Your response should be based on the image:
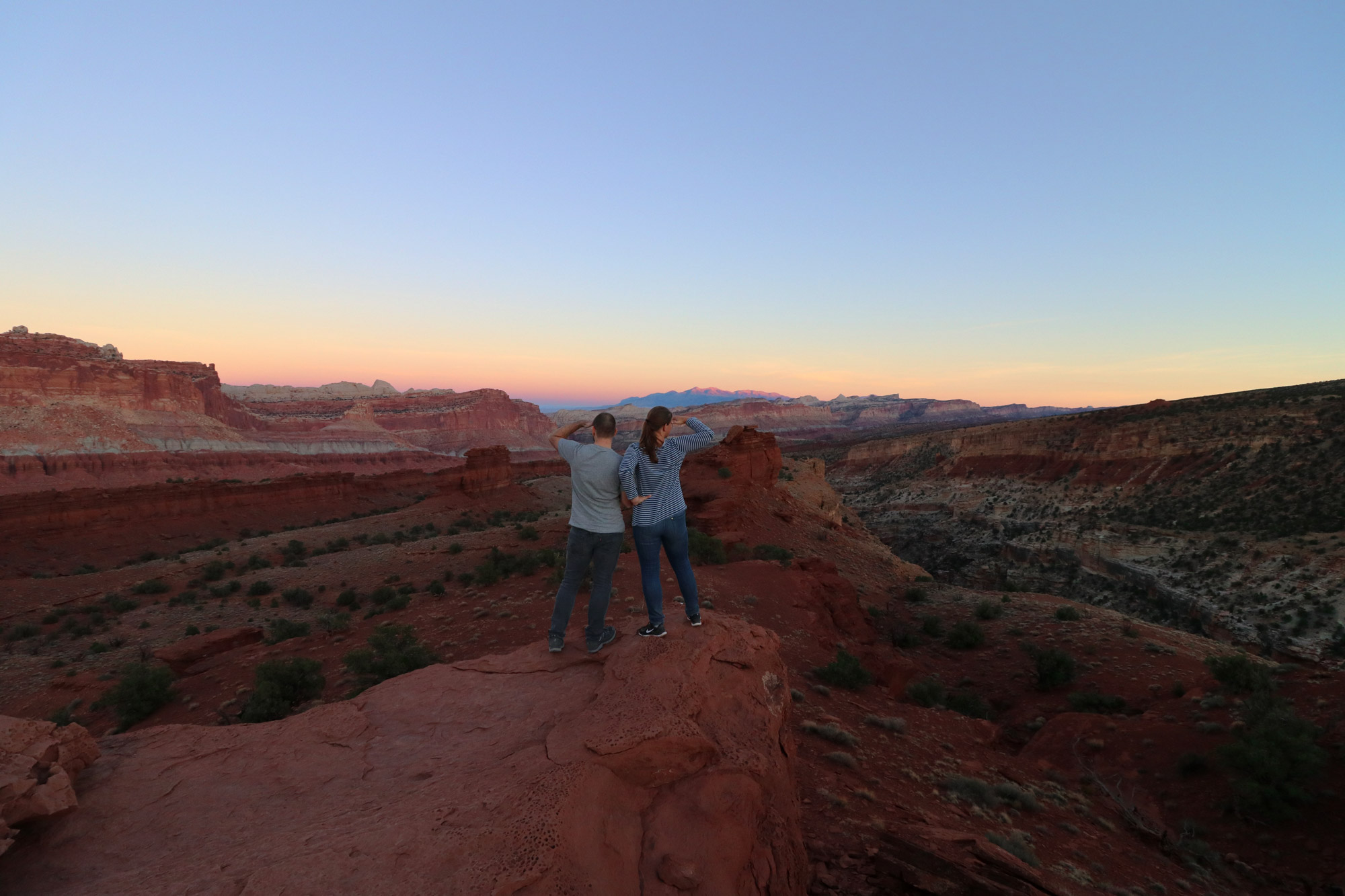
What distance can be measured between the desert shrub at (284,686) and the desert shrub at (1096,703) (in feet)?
40.4

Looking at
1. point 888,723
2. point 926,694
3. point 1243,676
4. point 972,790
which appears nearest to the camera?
point 972,790

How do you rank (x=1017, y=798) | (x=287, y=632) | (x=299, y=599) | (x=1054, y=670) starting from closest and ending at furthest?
(x=1017, y=798) → (x=1054, y=670) → (x=287, y=632) → (x=299, y=599)

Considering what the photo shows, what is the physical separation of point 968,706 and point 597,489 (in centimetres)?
857

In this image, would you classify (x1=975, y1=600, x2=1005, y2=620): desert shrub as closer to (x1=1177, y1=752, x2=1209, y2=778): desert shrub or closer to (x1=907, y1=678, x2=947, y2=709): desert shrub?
(x1=907, y1=678, x2=947, y2=709): desert shrub

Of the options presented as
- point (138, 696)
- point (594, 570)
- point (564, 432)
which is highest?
point (564, 432)

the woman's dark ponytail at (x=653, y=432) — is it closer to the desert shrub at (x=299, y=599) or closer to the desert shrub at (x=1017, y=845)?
the desert shrub at (x=1017, y=845)

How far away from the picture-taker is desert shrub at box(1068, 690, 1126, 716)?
30.9ft

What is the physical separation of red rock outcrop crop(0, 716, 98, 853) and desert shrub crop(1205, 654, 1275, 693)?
527 inches

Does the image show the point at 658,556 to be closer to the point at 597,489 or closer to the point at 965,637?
the point at 597,489

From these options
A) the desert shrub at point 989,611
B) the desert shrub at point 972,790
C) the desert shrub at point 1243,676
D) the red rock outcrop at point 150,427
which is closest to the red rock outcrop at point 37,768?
the desert shrub at point 972,790

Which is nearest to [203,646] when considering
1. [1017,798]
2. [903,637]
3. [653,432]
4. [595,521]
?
[595,521]

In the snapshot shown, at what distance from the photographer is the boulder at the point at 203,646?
1099 cm

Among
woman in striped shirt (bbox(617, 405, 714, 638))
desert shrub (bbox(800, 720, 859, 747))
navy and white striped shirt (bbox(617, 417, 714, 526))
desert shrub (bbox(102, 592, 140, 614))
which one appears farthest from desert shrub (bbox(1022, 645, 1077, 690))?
desert shrub (bbox(102, 592, 140, 614))

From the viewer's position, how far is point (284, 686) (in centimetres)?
842
